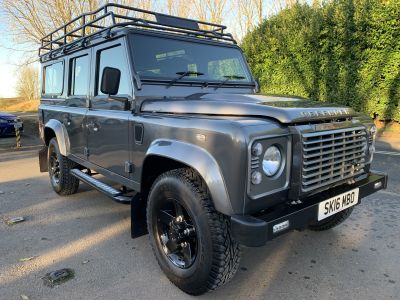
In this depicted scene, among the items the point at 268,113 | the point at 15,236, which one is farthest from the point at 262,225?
the point at 15,236

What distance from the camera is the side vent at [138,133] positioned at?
321cm

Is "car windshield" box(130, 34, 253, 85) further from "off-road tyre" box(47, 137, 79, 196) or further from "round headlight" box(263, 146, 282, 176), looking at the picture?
"off-road tyre" box(47, 137, 79, 196)

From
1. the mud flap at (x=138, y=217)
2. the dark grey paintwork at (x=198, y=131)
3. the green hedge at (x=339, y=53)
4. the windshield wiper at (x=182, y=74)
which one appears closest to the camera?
the dark grey paintwork at (x=198, y=131)

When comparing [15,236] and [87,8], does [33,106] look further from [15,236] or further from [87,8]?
[15,236]

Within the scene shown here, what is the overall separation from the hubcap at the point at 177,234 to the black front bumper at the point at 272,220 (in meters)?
0.53

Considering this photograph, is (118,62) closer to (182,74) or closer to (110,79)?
(110,79)

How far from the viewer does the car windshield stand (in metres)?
3.48

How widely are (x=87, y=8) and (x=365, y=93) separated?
13479 millimetres

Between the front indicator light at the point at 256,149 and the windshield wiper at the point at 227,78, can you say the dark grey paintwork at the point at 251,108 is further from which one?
the windshield wiper at the point at 227,78

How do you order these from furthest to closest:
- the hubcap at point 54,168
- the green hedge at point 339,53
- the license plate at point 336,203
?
the green hedge at point 339,53
the hubcap at point 54,168
the license plate at point 336,203

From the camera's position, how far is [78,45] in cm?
461

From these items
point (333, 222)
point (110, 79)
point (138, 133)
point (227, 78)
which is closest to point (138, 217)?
point (138, 133)

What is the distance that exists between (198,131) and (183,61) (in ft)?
4.64

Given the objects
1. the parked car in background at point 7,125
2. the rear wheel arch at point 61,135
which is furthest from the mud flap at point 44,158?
the parked car in background at point 7,125
